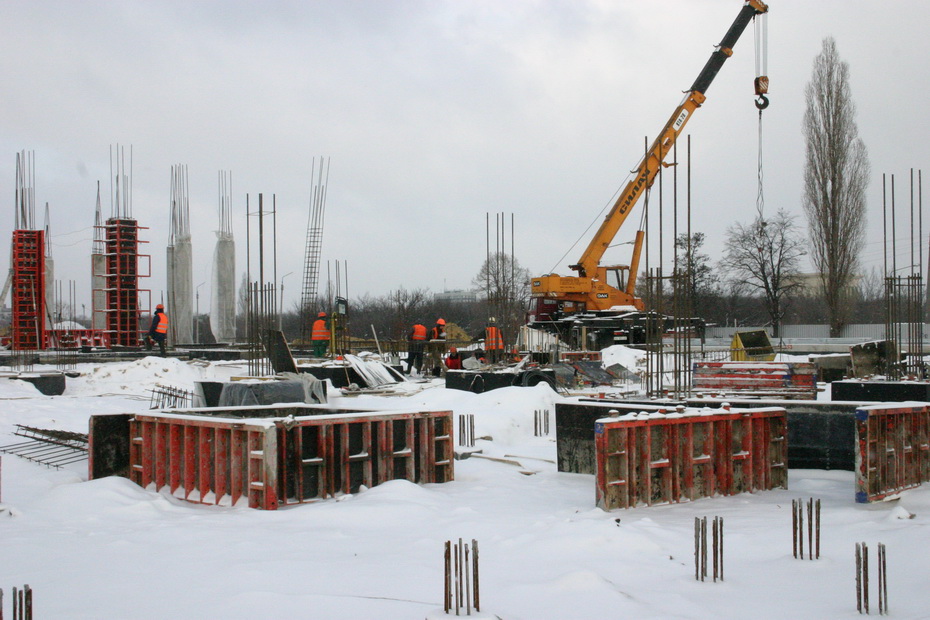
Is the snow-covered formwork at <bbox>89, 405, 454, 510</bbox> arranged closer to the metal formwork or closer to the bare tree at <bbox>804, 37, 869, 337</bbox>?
the metal formwork

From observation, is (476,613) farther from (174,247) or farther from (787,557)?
(174,247)

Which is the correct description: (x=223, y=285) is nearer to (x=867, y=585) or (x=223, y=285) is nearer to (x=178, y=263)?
(x=178, y=263)

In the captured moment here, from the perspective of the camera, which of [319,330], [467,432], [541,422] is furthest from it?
[319,330]

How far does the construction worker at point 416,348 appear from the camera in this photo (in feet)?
85.8

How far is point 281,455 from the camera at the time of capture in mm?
8344

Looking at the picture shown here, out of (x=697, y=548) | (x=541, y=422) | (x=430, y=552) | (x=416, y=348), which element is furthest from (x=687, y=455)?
(x=416, y=348)

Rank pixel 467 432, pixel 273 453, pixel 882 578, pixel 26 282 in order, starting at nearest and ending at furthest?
pixel 882 578 < pixel 273 453 < pixel 467 432 < pixel 26 282

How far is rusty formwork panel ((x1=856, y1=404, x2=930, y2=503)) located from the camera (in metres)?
8.16

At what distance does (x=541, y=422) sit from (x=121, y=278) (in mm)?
21604

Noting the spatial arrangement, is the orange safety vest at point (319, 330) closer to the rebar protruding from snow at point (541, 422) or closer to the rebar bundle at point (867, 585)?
the rebar protruding from snow at point (541, 422)

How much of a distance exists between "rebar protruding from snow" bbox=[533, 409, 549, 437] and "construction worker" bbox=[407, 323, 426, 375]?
11619 millimetres

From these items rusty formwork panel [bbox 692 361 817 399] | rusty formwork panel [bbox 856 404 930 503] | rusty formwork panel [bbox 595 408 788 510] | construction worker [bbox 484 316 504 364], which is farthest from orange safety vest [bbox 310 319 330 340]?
rusty formwork panel [bbox 856 404 930 503]

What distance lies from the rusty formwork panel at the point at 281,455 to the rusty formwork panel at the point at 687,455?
2.48 metres

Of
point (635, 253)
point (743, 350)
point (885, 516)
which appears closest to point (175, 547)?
point (885, 516)
